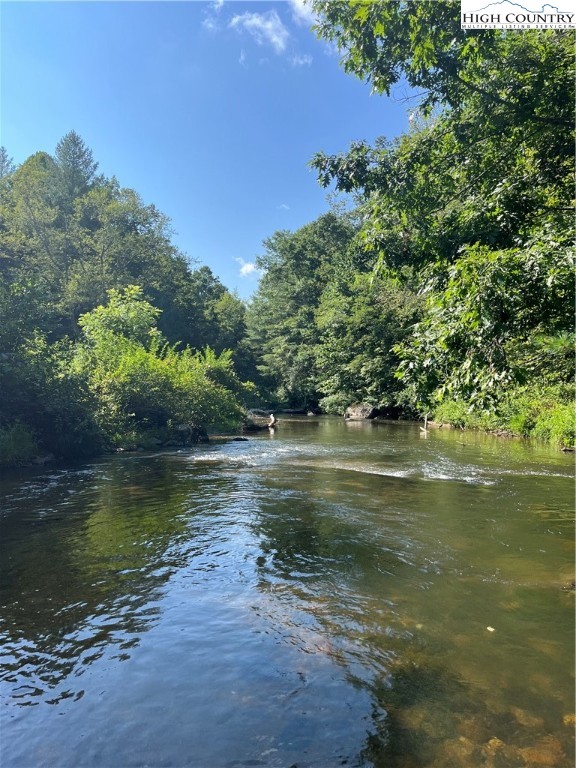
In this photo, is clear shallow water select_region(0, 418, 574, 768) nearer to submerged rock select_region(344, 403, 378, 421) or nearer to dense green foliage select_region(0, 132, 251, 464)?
dense green foliage select_region(0, 132, 251, 464)

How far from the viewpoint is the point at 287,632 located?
4.82 metres

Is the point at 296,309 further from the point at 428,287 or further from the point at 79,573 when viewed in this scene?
the point at 79,573

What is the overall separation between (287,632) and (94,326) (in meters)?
26.9

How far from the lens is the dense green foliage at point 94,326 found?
15.2 meters

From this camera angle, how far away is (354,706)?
3709 mm

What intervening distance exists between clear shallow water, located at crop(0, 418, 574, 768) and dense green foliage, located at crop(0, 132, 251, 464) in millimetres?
6323

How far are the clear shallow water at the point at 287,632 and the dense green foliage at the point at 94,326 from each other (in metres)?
6.32

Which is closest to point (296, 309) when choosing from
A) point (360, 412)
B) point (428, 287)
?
point (360, 412)

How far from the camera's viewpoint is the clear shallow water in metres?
3.35

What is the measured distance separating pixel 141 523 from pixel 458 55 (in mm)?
8734

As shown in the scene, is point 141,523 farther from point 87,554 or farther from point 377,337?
point 377,337

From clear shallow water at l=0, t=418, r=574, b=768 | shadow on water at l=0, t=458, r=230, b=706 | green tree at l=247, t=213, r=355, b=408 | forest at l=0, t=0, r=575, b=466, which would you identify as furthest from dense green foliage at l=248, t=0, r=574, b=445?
green tree at l=247, t=213, r=355, b=408

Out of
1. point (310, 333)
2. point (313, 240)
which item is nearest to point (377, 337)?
point (310, 333)

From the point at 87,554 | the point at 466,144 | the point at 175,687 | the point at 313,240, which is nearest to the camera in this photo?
the point at 175,687
